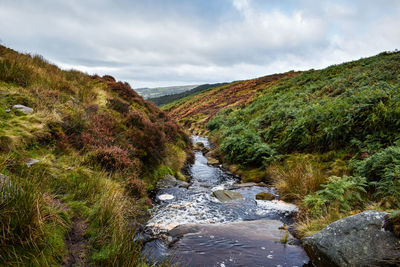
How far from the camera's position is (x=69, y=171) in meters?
4.96

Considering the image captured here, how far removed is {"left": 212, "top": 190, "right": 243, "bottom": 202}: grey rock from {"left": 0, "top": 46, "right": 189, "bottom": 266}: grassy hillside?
2.34 m

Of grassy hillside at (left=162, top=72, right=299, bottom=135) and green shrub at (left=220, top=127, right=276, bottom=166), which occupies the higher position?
grassy hillside at (left=162, top=72, right=299, bottom=135)

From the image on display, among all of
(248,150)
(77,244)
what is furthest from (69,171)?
(248,150)

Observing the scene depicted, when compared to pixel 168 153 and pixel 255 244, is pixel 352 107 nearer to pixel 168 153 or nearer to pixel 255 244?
pixel 255 244

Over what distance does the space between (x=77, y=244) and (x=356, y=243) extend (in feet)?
14.3

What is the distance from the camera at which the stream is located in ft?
13.2

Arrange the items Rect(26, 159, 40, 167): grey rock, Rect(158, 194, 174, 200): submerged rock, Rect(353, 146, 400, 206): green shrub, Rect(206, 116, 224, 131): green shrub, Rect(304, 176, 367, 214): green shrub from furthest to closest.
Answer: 1. Rect(206, 116, 224, 131): green shrub
2. Rect(158, 194, 174, 200): submerged rock
3. Rect(304, 176, 367, 214): green shrub
4. Rect(353, 146, 400, 206): green shrub
5. Rect(26, 159, 40, 167): grey rock

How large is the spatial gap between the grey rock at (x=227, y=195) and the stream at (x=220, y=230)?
15 centimetres

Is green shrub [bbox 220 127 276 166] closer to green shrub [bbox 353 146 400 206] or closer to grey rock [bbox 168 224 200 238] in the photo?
green shrub [bbox 353 146 400 206]

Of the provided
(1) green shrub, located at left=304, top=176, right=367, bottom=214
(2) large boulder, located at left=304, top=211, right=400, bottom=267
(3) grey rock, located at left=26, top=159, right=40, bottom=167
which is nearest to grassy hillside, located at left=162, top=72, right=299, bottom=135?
(1) green shrub, located at left=304, top=176, right=367, bottom=214

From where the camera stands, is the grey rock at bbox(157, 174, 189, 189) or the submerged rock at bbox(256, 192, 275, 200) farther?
the grey rock at bbox(157, 174, 189, 189)

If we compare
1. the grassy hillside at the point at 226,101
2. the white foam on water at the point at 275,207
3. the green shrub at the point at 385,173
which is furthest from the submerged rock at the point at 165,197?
the grassy hillside at the point at 226,101

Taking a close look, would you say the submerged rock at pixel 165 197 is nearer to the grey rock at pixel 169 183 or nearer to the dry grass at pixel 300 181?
the grey rock at pixel 169 183

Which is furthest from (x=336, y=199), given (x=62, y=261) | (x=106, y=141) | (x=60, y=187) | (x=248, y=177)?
(x=106, y=141)
